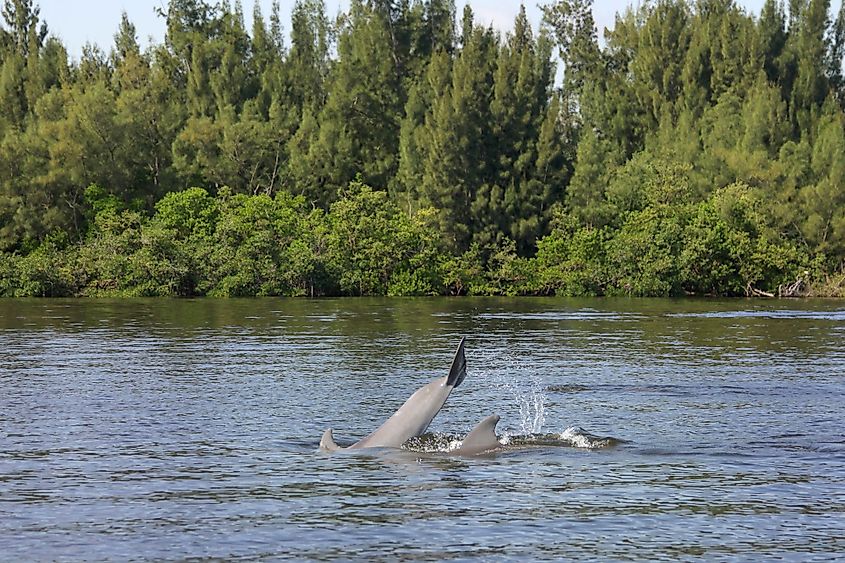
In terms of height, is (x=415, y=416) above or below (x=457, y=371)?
below

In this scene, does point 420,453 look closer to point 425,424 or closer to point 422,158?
point 425,424

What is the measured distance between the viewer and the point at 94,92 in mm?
90188

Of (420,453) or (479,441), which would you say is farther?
(479,441)

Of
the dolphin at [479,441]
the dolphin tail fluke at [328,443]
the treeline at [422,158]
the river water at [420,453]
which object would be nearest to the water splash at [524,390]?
the river water at [420,453]

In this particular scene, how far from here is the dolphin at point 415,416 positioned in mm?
19125

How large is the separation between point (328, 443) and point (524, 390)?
29.6ft

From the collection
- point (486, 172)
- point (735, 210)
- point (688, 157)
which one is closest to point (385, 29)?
point (486, 172)

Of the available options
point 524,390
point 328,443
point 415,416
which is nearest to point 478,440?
point 415,416

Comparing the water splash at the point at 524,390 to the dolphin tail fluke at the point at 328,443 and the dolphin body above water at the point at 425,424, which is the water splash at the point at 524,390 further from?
the dolphin tail fluke at the point at 328,443

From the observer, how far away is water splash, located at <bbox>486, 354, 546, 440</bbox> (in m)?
22.6

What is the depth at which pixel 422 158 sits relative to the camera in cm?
9112

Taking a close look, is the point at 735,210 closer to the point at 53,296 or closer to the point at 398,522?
the point at 53,296

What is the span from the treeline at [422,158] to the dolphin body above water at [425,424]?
59.5 m

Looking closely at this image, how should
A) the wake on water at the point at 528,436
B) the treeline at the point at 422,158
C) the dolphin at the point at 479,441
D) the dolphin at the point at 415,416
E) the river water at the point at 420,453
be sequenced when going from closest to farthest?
the river water at the point at 420,453, the dolphin at the point at 415,416, the dolphin at the point at 479,441, the wake on water at the point at 528,436, the treeline at the point at 422,158
